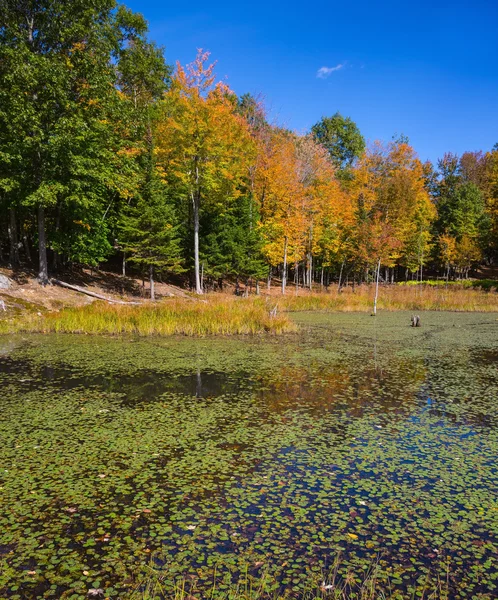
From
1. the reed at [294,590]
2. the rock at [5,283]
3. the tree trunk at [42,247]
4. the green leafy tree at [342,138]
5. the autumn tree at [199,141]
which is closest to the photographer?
the reed at [294,590]

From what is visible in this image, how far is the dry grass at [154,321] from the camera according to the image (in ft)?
41.4

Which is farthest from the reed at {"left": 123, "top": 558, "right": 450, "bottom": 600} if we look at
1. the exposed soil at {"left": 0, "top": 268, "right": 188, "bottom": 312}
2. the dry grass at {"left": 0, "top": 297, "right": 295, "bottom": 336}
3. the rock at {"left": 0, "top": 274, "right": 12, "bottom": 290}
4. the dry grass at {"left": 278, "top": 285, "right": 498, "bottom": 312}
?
the dry grass at {"left": 278, "top": 285, "right": 498, "bottom": 312}

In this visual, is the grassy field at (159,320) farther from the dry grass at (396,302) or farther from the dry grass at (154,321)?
the dry grass at (396,302)

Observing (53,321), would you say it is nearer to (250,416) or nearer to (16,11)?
(250,416)

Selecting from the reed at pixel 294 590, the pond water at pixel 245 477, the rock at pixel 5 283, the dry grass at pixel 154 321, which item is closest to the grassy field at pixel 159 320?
the dry grass at pixel 154 321

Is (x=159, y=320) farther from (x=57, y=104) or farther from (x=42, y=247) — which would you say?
(x=57, y=104)

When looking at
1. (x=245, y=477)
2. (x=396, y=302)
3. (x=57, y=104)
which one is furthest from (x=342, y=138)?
(x=245, y=477)

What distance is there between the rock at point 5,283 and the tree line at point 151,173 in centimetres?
130

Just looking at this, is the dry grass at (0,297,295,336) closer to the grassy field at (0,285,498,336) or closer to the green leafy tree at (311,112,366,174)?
the grassy field at (0,285,498,336)

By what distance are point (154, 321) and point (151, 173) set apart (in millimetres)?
9845

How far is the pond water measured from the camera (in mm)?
2623

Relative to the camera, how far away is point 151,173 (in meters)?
20.0

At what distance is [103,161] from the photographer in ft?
59.6

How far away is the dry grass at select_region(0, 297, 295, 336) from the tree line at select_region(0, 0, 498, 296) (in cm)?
452
